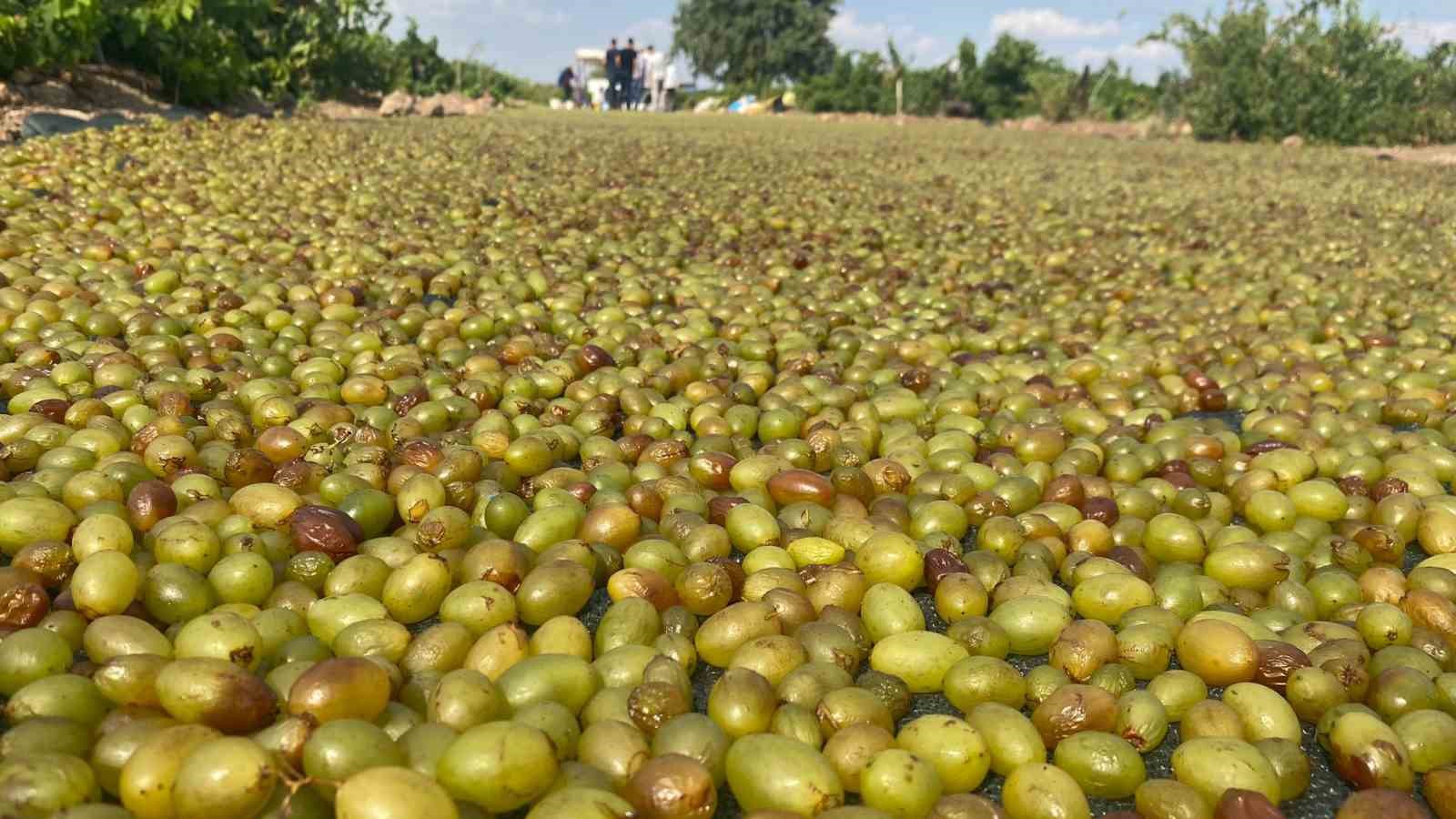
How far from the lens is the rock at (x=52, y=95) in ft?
49.2

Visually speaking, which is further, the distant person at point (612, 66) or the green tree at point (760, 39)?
the green tree at point (760, 39)

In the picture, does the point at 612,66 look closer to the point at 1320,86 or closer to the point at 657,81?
the point at 657,81

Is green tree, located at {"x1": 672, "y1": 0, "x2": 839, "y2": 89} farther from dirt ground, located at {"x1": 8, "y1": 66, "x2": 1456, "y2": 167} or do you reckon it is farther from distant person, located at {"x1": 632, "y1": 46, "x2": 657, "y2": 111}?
dirt ground, located at {"x1": 8, "y1": 66, "x2": 1456, "y2": 167}

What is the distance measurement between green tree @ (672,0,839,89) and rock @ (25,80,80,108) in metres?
58.0

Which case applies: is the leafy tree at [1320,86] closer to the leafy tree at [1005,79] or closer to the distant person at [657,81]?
the leafy tree at [1005,79]

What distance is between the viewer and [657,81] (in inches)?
1938

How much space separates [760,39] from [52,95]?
63.9 m

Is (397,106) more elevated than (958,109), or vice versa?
(958,109)

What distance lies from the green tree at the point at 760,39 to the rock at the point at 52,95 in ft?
190

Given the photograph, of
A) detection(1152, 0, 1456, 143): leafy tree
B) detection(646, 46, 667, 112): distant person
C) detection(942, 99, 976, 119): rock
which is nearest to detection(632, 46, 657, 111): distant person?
Answer: detection(646, 46, 667, 112): distant person

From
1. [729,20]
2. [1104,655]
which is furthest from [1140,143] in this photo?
[729,20]

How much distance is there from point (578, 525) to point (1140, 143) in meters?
28.5

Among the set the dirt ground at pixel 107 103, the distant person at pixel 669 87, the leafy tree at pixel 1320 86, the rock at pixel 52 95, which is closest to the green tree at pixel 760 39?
the distant person at pixel 669 87

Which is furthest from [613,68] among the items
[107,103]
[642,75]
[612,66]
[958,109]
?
[107,103]
